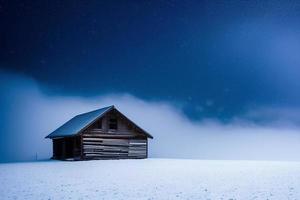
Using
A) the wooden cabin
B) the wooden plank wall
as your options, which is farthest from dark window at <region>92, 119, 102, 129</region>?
the wooden plank wall

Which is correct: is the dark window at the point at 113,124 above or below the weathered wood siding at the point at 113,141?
above

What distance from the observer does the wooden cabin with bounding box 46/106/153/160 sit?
33406 mm

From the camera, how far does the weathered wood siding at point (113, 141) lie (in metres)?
33.7

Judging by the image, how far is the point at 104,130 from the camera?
3484 centimetres

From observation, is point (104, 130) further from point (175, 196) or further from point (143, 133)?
point (175, 196)

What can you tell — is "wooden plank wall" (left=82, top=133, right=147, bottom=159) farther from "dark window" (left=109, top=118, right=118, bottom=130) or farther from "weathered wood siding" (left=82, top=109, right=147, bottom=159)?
"dark window" (left=109, top=118, right=118, bottom=130)

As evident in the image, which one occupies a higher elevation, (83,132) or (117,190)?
(83,132)

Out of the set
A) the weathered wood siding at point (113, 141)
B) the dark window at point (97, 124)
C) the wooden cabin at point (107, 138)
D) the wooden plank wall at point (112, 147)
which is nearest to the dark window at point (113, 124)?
the wooden cabin at point (107, 138)

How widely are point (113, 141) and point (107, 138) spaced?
27.7 inches

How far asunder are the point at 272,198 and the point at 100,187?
6444mm

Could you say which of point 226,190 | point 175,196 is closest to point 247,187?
point 226,190

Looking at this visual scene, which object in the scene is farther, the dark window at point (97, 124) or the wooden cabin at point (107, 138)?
the dark window at point (97, 124)

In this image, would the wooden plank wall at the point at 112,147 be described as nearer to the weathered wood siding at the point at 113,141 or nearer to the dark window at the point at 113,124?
the weathered wood siding at the point at 113,141

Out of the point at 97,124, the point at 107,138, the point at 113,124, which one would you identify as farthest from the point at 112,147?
the point at 97,124
